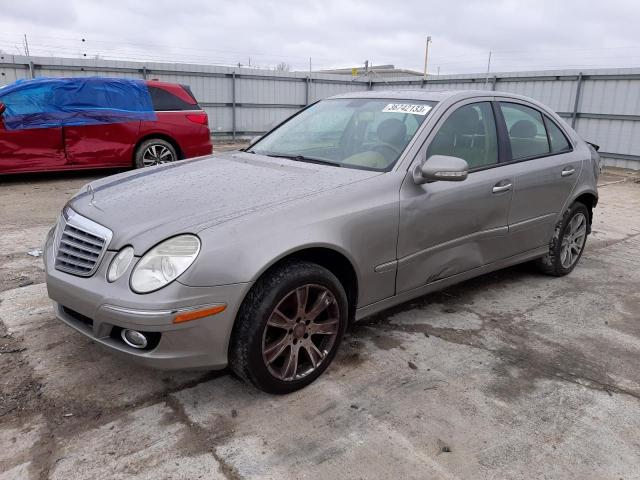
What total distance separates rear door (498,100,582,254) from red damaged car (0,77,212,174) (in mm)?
6279

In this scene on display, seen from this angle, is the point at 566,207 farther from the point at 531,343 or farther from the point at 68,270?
the point at 68,270

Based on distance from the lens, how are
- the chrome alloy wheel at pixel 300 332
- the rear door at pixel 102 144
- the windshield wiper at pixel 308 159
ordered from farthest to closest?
the rear door at pixel 102 144 < the windshield wiper at pixel 308 159 < the chrome alloy wheel at pixel 300 332

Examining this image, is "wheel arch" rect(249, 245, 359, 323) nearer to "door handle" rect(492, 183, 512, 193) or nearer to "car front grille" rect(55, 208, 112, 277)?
"car front grille" rect(55, 208, 112, 277)

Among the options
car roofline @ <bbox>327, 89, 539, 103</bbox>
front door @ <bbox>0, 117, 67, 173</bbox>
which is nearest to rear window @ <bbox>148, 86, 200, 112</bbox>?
front door @ <bbox>0, 117, 67, 173</bbox>

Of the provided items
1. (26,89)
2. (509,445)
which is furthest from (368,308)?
(26,89)

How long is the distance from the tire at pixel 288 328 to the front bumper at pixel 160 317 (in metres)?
0.09

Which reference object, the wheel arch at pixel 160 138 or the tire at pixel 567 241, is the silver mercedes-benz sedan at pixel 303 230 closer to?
the tire at pixel 567 241

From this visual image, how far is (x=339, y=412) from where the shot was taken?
2.66 metres

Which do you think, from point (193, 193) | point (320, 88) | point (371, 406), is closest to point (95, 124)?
point (193, 193)

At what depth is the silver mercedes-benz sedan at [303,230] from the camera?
240cm

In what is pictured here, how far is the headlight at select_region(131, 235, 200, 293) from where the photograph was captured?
2.35 metres

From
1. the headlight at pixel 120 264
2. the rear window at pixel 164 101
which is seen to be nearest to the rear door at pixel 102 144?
the rear window at pixel 164 101

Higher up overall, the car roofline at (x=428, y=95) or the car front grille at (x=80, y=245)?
the car roofline at (x=428, y=95)

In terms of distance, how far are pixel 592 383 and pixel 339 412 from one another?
152 centimetres
